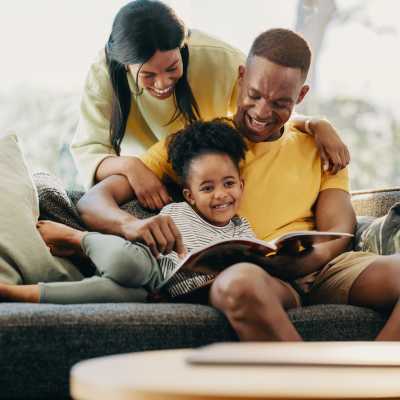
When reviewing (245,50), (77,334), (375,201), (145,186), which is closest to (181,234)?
(145,186)

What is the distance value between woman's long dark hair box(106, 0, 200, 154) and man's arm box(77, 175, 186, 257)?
32 cm

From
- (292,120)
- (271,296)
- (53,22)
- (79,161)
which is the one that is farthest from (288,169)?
(53,22)

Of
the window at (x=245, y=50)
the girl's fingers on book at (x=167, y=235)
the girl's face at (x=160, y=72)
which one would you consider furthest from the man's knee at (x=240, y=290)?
the window at (x=245, y=50)

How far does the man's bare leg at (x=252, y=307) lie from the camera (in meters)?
1.50

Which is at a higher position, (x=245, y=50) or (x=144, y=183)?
(x=245, y=50)

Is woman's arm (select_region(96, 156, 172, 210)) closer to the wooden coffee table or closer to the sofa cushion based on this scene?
the sofa cushion

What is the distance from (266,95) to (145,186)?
1.37 ft

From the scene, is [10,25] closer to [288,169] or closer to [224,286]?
[288,169]

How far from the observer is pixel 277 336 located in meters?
1.49

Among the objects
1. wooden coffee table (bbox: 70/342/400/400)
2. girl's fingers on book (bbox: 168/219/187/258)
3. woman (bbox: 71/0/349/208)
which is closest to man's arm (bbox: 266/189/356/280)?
woman (bbox: 71/0/349/208)

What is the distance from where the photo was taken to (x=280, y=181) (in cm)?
221

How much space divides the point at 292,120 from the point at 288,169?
23 cm

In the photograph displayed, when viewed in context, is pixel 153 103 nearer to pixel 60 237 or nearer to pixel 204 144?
pixel 204 144

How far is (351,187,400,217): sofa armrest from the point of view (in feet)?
7.72
